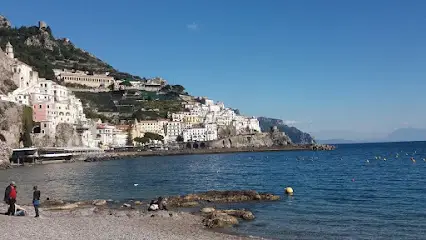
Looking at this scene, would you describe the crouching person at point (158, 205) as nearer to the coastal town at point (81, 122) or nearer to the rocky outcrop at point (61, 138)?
the coastal town at point (81, 122)

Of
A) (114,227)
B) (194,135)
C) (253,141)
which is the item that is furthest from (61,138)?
(114,227)

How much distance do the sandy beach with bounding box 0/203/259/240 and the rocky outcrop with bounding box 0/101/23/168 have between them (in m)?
70.6

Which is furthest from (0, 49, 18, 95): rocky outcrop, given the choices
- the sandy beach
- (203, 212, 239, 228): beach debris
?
(203, 212, 239, 228): beach debris

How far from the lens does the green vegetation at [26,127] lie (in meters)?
98.6

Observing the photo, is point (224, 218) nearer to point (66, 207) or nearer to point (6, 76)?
point (66, 207)

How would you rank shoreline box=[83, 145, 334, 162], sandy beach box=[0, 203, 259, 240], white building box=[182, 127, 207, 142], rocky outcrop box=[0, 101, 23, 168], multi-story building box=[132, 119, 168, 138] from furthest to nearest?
1. white building box=[182, 127, 207, 142]
2. multi-story building box=[132, 119, 168, 138]
3. shoreline box=[83, 145, 334, 162]
4. rocky outcrop box=[0, 101, 23, 168]
5. sandy beach box=[0, 203, 259, 240]

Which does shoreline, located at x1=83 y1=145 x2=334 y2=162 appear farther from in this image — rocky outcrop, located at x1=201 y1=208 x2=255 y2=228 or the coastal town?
rocky outcrop, located at x1=201 y1=208 x2=255 y2=228

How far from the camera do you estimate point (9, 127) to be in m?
92.2

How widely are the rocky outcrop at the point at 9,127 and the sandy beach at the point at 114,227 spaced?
2781 inches

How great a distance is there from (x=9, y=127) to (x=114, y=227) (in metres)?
83.1

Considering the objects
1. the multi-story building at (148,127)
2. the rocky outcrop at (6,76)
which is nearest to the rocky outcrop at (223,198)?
the rocky outcrop at (6,76)

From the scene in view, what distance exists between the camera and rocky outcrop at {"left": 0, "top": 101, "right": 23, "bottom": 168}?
8879 centimetres

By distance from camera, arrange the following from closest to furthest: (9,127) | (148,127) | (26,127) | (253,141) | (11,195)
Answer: (11,195) → (9,127) → (26,127) → (148,127) → (253,141)

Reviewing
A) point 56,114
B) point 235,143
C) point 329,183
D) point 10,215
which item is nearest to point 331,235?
point 10,215
